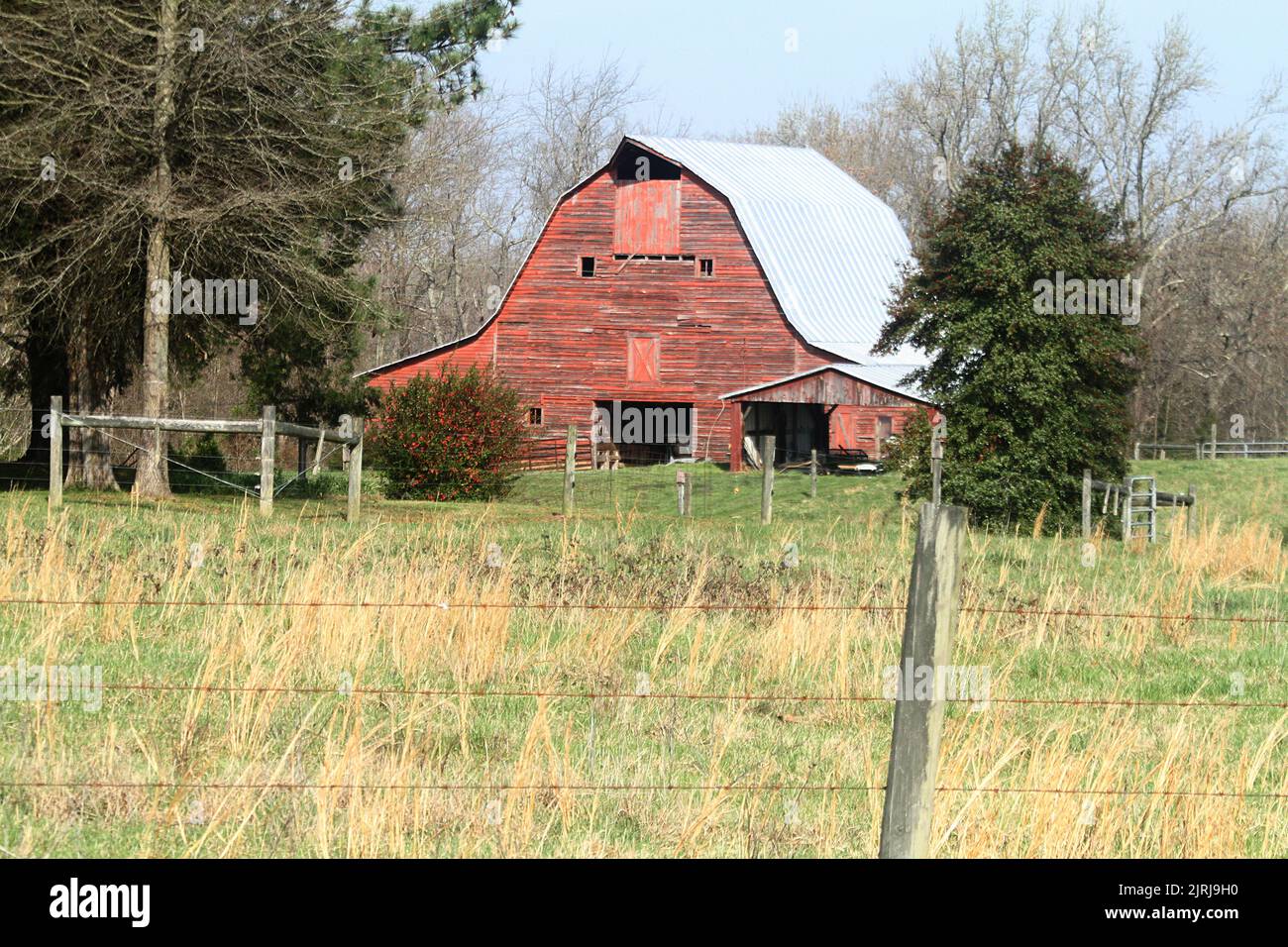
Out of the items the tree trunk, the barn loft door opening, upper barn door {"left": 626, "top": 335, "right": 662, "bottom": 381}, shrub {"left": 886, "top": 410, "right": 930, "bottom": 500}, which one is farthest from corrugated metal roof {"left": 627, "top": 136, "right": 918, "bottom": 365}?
the tree trunk

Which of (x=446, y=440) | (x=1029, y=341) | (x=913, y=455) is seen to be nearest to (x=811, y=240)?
(x=913, y=455)

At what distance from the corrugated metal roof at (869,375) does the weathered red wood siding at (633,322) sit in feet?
3.73

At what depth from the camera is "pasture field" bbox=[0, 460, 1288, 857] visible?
5.99 m

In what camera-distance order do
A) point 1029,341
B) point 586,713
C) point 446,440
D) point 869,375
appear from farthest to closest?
point 869,375
point 446,440
point 1029,341
point 586,713

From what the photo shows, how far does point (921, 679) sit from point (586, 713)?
3592 millimetres

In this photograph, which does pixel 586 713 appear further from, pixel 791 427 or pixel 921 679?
pixel 791 427

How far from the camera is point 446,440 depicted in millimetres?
27234

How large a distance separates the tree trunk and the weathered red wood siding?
19.2 metres

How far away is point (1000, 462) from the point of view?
79.9ft

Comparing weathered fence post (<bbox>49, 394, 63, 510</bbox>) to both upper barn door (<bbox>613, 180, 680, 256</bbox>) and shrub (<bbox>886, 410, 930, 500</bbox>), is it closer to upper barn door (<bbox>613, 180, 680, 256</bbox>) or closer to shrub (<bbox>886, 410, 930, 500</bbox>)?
shrub (<bbox>886, 410, 930, 500</bbox>)

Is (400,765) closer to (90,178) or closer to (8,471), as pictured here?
(90,178)

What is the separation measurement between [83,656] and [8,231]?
620 inches
